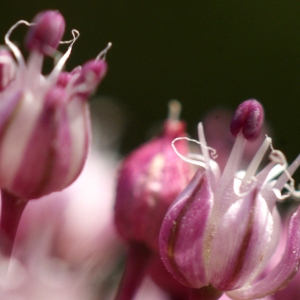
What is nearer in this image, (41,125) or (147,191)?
(41,125)

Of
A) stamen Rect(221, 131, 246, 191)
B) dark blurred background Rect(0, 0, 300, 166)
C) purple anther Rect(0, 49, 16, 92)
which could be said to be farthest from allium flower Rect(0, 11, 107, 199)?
dark blurred background Rect(0, 0, 300, 166)

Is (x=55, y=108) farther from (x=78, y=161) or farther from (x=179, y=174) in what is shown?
(x=179, y=174)

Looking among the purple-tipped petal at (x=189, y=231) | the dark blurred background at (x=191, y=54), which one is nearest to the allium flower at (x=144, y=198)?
the purple-tipped petal at (x=189, y=231)

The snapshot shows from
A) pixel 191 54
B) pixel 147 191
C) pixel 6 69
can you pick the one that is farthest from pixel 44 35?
pixel 191 54

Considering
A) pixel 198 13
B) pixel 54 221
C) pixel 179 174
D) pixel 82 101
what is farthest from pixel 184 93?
pixel 82 101

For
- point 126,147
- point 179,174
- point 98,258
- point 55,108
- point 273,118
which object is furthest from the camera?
point 273,118

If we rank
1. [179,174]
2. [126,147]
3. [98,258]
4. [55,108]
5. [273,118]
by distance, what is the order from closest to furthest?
[55,108]
[179,174]
[98,258]
[126,147]
[273,118]

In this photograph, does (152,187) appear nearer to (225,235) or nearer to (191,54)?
(225,235)
